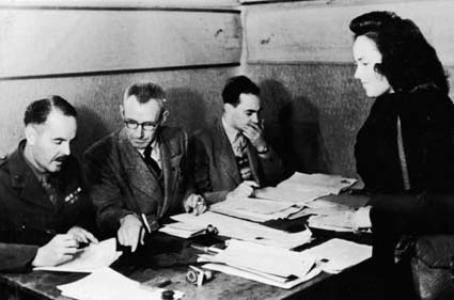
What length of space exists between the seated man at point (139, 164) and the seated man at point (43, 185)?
210 millimetres

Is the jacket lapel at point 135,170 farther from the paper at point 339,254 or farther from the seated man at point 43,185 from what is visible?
the paper at point 339,254

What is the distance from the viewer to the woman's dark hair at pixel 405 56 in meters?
1.98

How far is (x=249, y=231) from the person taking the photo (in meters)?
2.22

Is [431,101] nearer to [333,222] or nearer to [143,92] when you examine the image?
[333,222]

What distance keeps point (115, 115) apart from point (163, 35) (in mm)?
536

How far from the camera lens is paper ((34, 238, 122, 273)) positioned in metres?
1.83

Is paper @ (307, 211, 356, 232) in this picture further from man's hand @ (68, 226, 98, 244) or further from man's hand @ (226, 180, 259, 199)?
man's hand @ (68, 226, 98, 244)

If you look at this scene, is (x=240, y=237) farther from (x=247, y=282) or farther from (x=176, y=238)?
(x=247, y=282)

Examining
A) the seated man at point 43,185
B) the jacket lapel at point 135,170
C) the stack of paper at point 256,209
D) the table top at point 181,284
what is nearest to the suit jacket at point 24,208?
the seated man at point 43,185

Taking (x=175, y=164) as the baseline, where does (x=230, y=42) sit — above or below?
above

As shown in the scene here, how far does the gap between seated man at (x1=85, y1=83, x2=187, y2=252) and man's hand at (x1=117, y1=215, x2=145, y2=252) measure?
0.21 m

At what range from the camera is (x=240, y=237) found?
215 cm

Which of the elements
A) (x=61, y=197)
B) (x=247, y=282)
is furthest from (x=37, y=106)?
(x=247, y=282)

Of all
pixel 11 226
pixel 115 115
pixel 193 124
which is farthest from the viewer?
pixel 193 124
